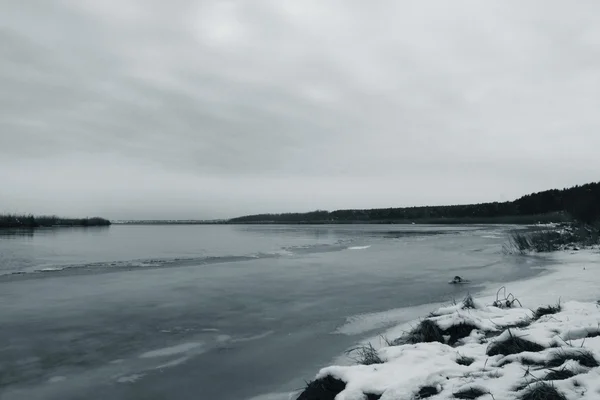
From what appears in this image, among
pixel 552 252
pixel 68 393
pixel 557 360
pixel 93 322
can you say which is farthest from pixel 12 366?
pixel 552 252

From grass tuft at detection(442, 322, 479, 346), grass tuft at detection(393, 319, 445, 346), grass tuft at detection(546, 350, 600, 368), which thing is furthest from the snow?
grass tuft at detection(546, 350, 600, 368)

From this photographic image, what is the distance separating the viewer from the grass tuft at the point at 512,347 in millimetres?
5043

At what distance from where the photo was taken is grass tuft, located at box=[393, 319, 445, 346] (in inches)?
262

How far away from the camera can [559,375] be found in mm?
3928

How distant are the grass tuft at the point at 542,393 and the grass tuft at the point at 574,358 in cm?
86

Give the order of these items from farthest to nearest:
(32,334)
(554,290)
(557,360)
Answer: (554,290)
(32,334)
(557,360)

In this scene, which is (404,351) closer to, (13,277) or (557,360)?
(557,360)

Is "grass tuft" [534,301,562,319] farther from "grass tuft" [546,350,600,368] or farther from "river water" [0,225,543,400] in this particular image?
"grass tuft" [546,350,600,368]

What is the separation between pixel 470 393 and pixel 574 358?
1.28m

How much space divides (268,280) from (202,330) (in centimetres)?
683

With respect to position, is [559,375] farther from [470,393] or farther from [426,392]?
[426,392]

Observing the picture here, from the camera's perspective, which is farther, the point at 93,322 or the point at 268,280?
the point at 268,280

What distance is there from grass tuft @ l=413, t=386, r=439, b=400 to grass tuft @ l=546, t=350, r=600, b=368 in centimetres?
127

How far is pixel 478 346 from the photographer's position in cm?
568
